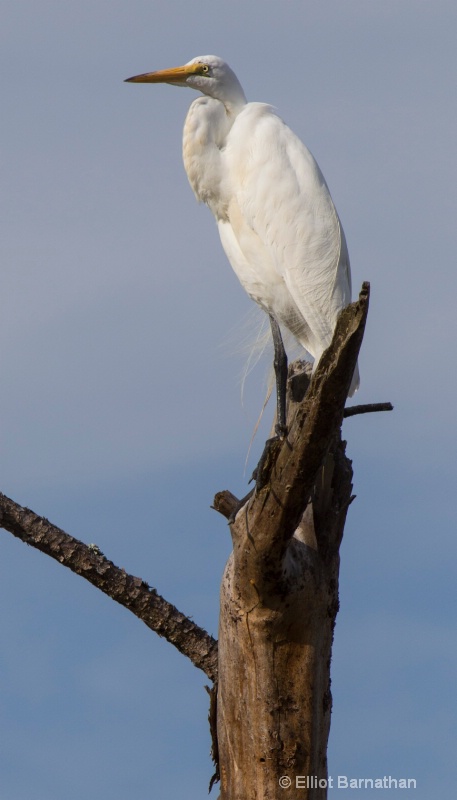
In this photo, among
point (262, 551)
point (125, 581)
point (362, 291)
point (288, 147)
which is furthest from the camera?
point (288, 147)

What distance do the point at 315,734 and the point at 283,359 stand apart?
1955mm

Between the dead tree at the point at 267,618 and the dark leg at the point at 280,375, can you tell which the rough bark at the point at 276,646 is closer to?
the dead tree at the point at 267,618

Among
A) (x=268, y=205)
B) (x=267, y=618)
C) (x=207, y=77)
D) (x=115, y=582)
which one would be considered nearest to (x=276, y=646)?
(x=267, y=618)

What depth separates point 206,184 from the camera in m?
5.31

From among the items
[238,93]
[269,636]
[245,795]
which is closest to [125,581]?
[269,636]

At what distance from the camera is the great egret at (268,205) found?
16.9ft

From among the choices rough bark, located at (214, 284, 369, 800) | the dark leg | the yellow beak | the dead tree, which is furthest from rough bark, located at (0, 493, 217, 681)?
the yellow beak

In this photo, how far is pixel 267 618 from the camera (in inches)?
175

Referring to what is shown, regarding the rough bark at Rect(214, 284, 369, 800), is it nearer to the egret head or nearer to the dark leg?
the dark leg

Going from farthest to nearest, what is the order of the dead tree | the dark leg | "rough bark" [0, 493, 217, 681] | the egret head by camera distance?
1. the egret head
2. the dark leg
3. "rough bark" [0, 493, 217, 681]
4. the dead tree

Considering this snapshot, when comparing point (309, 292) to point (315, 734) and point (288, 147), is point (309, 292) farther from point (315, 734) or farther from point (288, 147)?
point (315, 734)

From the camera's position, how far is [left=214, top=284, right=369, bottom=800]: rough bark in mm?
4328

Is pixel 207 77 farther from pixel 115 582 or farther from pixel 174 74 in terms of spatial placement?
pixel 115 582

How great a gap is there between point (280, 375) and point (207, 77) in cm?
170
